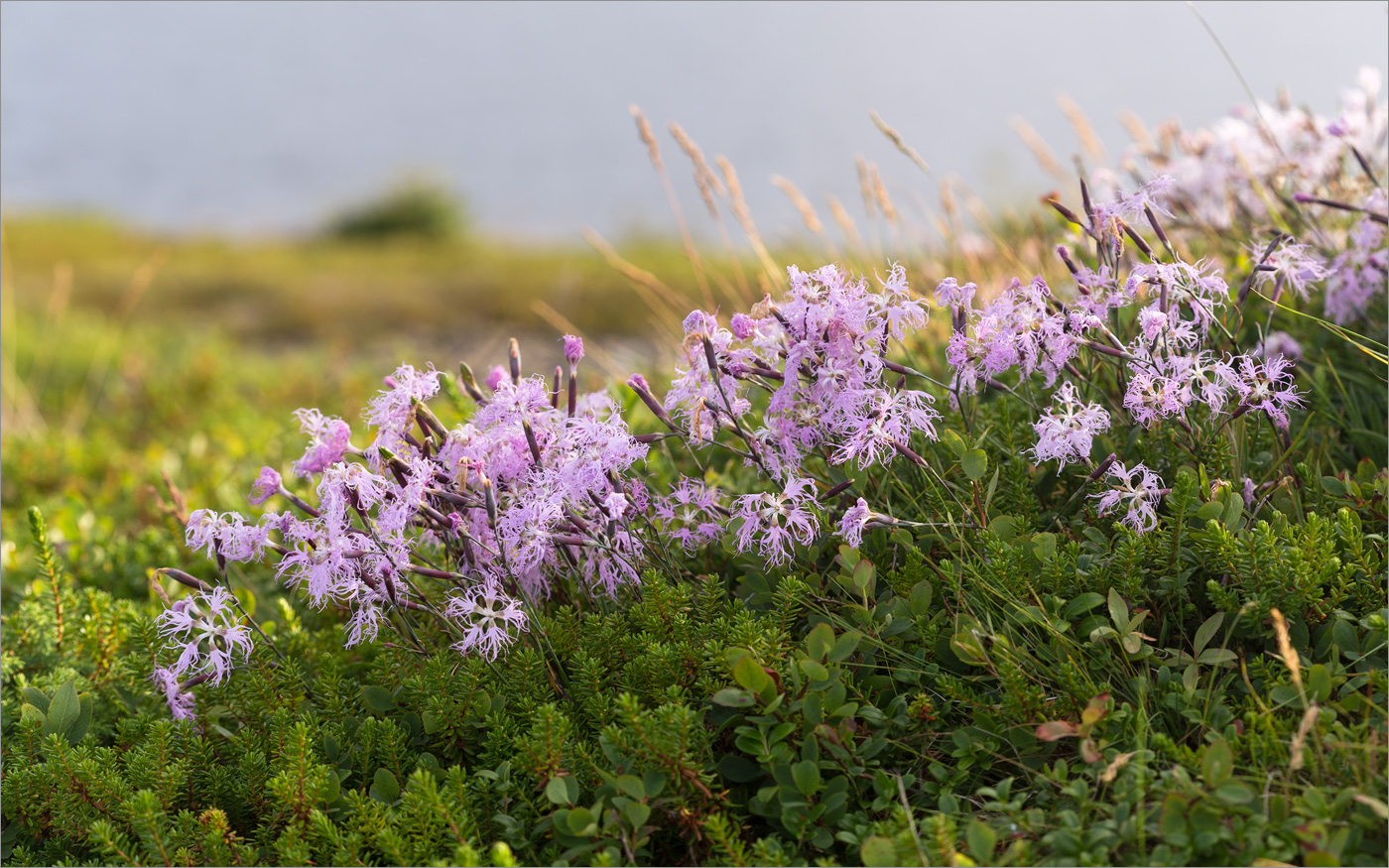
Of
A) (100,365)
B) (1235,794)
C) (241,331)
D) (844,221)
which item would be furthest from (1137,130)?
(241,331)

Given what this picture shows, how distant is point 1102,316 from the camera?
6.37 ft

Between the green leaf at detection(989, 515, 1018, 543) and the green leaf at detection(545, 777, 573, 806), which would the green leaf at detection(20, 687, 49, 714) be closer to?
the green leaf at detection(545, 777, 573, 806)

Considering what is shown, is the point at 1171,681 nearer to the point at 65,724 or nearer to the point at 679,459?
the point at 679,459

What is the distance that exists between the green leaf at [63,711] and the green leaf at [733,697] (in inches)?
57.3

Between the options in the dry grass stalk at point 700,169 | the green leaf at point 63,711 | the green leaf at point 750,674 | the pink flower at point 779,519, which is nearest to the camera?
the green leaf at point 750,674

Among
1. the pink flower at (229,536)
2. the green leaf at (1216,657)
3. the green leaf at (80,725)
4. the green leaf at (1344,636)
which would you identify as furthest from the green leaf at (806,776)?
the green leaf at (80,725)

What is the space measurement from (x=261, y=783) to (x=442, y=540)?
1.89 feet

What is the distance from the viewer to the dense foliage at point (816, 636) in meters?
1.64

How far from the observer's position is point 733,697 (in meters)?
1.69

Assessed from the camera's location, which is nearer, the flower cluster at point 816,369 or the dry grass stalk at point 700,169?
the flower cluster at point 816,369

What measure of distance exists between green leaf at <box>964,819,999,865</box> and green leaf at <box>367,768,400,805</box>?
1.05 meters

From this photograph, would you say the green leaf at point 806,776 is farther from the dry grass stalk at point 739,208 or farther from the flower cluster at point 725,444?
the dry grass stalk at point 739,208

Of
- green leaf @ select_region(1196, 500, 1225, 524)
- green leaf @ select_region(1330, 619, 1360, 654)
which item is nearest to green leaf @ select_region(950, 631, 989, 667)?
green leaf @ select_region(1196, 500, 1225, 524)

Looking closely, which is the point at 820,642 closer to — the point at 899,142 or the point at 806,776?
the point at 806,776
